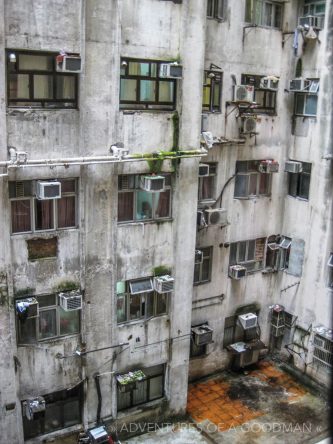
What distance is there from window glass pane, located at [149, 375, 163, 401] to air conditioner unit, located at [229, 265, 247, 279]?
10.7 ft

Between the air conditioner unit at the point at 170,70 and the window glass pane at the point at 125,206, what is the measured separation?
2504 mm

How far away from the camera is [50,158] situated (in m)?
9.18

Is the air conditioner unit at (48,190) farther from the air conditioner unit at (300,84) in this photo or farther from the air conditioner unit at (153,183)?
the air conditioner unit at (300,84)

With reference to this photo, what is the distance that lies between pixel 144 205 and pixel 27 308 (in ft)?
10.5

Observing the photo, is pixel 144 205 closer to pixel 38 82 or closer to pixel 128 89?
pixel 128 89

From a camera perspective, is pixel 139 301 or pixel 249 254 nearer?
pixel 139 301

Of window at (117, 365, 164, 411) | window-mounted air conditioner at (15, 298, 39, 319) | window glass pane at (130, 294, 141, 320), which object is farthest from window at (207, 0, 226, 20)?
window at (117, 365, 164, 411)

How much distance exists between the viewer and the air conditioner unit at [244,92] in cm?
1191

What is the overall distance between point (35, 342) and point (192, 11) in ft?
24.2

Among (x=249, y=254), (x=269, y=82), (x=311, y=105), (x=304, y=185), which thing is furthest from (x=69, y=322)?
(x=311, y=105)

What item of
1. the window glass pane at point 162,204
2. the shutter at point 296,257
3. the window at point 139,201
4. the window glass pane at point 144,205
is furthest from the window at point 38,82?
the shutter at point 296,257

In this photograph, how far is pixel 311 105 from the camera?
12.9 meters

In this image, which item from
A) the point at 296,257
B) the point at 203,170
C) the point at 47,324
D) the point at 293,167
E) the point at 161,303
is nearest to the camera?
the point at 47,324

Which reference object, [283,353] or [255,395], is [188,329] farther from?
[283,353]
